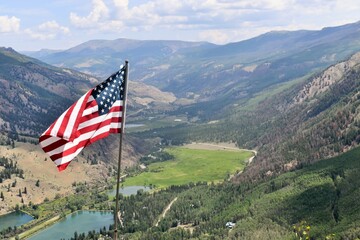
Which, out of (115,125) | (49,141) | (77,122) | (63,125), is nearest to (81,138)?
(77,122)

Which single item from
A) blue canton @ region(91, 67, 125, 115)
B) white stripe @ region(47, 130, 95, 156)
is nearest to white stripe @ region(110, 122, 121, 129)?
blue canton @ region(91, 67, 125, 115)

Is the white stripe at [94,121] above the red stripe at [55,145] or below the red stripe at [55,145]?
above

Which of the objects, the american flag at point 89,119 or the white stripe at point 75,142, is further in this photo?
the white stripe at point 75,142

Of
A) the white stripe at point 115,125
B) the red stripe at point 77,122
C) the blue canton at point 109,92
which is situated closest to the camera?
the red stripe at point 77,122

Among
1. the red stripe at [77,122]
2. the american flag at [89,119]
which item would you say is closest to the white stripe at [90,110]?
the american flag at [89,119]

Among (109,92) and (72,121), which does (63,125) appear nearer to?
(72,121)

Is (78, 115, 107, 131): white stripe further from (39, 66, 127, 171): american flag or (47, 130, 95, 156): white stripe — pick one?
(47, 130, 95, 156): white stripe

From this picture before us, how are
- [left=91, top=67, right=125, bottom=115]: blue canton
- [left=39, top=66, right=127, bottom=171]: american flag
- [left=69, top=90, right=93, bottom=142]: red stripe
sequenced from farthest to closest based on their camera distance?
[left=91, top=67, right=125, bottom=115]: blue canton, [left=39, top=66, right=127, bottom=171]: american flag, [left=69, top=90, right=93, bottom=142]: red stripe

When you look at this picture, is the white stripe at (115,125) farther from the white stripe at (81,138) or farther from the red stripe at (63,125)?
the red stripe at (63,125)
